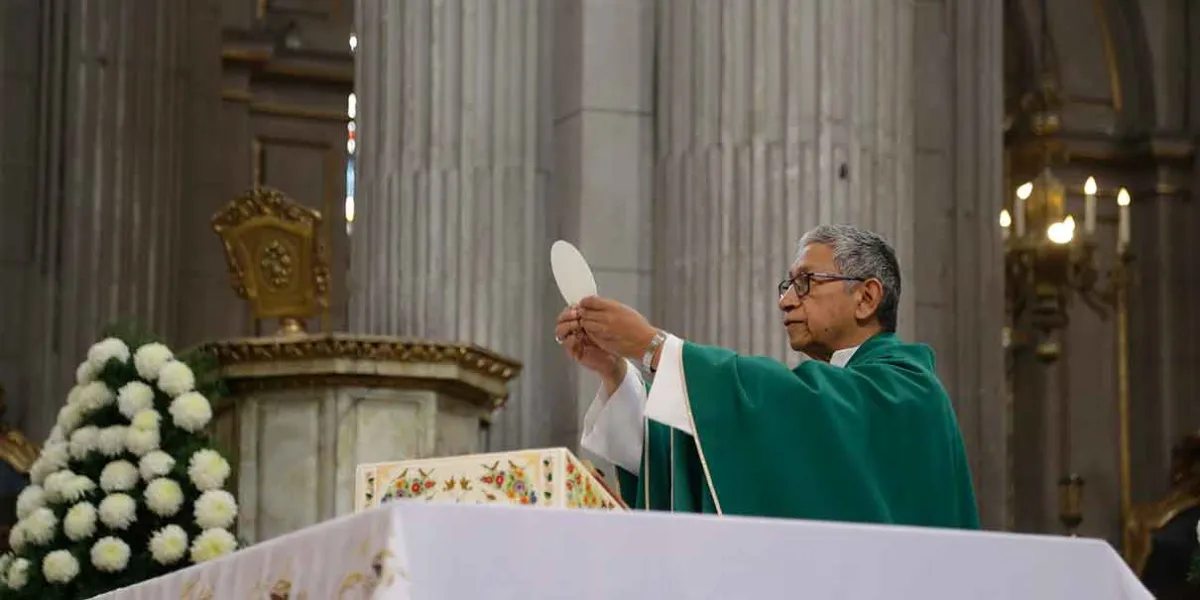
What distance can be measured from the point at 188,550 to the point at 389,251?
203 centimetres

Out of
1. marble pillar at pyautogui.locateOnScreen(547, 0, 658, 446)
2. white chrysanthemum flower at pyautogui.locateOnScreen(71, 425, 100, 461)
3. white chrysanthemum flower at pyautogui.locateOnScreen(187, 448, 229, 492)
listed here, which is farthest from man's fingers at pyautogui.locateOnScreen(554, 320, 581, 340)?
marble pillar at pyautogui.locateOnScreen(547, 0, 658, 446)

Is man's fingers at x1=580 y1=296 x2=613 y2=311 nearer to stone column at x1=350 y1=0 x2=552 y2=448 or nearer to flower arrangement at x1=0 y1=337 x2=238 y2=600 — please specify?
flower arrangement at x1=0 y1=337 x2=238 y2=600

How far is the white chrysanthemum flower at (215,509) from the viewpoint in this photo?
7.89 metres

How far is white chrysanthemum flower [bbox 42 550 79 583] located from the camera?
783 centimetres

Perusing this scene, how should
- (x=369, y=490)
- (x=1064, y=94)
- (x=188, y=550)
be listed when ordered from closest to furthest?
1. (x=369, y=490)
2. (x=188, y=550)
3. (x=1064, y=94)

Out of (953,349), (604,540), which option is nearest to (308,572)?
(604,540)

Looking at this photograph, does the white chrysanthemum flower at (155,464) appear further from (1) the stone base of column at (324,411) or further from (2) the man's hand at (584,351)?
(2) the man's hand at (584,351)

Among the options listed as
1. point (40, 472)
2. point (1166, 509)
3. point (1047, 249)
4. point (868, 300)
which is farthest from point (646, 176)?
point (1047, 249)

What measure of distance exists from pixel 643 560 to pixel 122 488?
4.80m

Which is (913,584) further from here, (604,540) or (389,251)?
(389,251)

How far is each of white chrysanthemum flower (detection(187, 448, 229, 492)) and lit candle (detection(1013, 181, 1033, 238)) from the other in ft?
26.0

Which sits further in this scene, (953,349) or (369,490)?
(953,349)

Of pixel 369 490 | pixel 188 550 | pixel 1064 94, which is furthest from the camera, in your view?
pixel 1064 94

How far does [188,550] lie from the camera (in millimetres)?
7953
